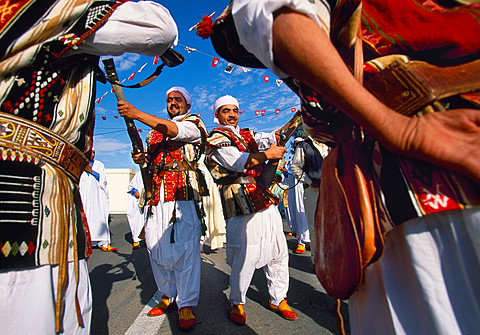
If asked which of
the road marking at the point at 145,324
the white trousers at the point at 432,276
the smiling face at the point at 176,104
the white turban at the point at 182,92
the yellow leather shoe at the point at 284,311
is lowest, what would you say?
the yellow leather shoe at the point at 284,311

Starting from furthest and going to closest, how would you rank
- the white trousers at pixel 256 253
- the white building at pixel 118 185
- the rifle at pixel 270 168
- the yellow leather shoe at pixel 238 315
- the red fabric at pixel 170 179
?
1. the white building at pixel 118 185
2. the rifle at pixel 270 168
3. the red fabric at pixel 170 179
4. the white trousers at pixel 256 253
5. the yellow leather shoe at pixel 238 315

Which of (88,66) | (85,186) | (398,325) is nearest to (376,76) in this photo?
(398,325)

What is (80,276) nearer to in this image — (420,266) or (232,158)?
(420,266)

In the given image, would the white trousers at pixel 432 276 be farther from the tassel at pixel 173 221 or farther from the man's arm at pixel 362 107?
the tassel at pixel 173 221

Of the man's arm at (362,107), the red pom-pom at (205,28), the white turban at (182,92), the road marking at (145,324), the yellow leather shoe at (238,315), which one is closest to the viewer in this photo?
the man's arm at (362,107)

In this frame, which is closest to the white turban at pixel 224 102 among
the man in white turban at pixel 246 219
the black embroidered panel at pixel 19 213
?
the man in white turban at pixel 246 219

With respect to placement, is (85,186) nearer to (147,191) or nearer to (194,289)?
(147,191)

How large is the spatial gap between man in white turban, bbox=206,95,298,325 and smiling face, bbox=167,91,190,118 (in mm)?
543

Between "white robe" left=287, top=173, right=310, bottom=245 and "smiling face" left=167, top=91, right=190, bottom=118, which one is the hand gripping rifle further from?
"white robe" left=287, top=173, right=310, bottom=245

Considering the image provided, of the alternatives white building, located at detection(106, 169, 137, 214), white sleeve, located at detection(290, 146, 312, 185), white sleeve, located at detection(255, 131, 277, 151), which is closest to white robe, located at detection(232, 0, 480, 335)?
white sleeve, located at detection(290, 146, 312, 185)

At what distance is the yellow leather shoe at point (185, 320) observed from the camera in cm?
217

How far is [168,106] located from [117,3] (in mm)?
2021

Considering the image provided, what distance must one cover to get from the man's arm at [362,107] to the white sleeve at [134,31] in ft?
2.39

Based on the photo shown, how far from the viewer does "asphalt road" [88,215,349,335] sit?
7.17 feet
